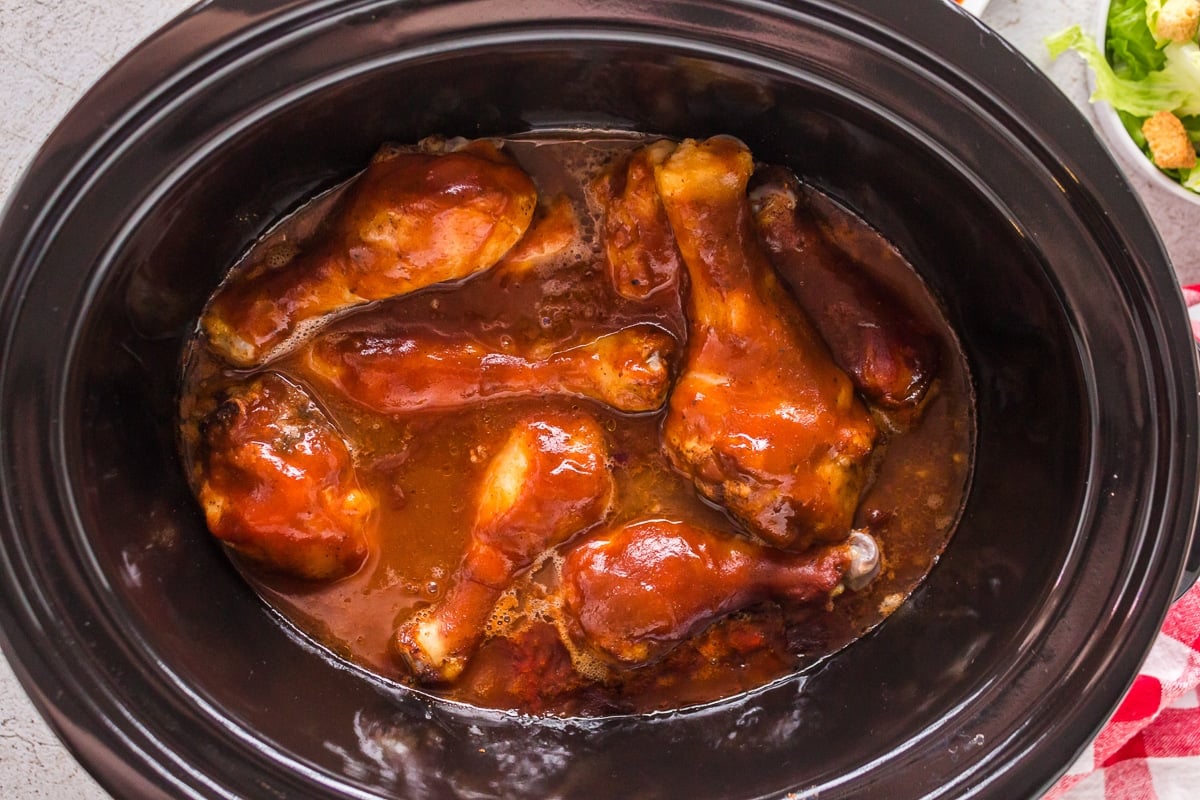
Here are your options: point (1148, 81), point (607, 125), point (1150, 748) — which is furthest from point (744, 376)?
point (1150, 748)

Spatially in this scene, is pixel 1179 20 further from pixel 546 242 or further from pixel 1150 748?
pixel 1150 748

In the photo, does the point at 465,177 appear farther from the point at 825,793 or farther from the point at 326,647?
the point at 825,793

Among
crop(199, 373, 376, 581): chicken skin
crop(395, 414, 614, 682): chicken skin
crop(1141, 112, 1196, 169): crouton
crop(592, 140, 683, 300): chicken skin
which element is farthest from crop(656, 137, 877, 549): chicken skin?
crop(1141, 112, 1196, 169): crouton

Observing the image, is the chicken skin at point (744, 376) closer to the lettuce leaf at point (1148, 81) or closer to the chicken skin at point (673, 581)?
the chicken skin at point (673, 581)

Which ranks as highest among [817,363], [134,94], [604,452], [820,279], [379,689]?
[134,94]

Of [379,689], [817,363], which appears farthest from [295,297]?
[817,363]
